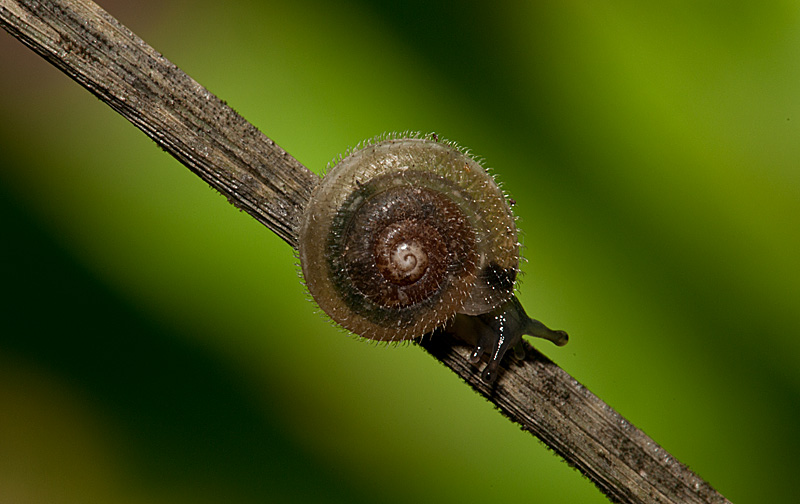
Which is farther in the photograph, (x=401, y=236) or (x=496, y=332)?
(x=496, y=332)

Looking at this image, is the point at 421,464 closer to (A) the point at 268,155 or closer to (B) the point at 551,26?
(A) the point at 268,155

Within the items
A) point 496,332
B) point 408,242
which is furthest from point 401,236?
point 496,332

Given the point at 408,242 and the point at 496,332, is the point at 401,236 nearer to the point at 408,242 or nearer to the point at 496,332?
the point at 408,242

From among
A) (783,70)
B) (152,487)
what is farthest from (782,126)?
(152,487)

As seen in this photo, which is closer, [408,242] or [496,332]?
[408,242]
